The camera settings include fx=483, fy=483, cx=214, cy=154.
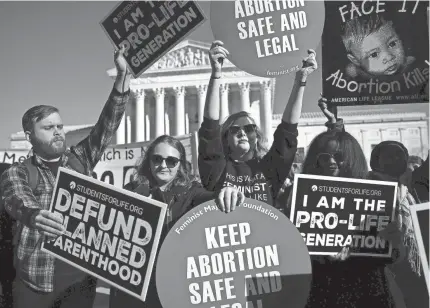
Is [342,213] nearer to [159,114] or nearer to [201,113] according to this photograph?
[201,113]

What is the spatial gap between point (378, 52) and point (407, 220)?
4.00 ft

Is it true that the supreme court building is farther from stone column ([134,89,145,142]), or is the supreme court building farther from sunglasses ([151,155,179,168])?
sunglasses ([151,155,179,168])

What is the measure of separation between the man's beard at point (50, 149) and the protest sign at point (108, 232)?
0.18 meters

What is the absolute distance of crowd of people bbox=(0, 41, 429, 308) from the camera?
10.4ft

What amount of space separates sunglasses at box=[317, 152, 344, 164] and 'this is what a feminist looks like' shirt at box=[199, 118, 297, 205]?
0.71 feet

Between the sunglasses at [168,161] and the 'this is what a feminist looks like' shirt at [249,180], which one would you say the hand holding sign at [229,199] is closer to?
the 'this is what a feminist looks like' shirt at [249,180]

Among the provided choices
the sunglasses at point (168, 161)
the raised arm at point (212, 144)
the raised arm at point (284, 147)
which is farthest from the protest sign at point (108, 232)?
the raised arm at point (284, 147)

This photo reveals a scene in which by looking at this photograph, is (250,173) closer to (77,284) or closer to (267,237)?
(267,237)

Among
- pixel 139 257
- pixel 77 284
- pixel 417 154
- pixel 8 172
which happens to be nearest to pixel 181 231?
pixel 139 257

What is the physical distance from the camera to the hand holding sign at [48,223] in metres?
3.16

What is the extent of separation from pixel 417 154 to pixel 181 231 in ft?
5.70

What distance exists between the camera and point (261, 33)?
3383mm

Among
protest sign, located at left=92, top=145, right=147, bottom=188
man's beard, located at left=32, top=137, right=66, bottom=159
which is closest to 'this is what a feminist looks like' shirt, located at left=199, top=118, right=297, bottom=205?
protest sign, located at left=92, top=145, right=147, bottom=188

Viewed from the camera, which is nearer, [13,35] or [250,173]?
[250,173]
